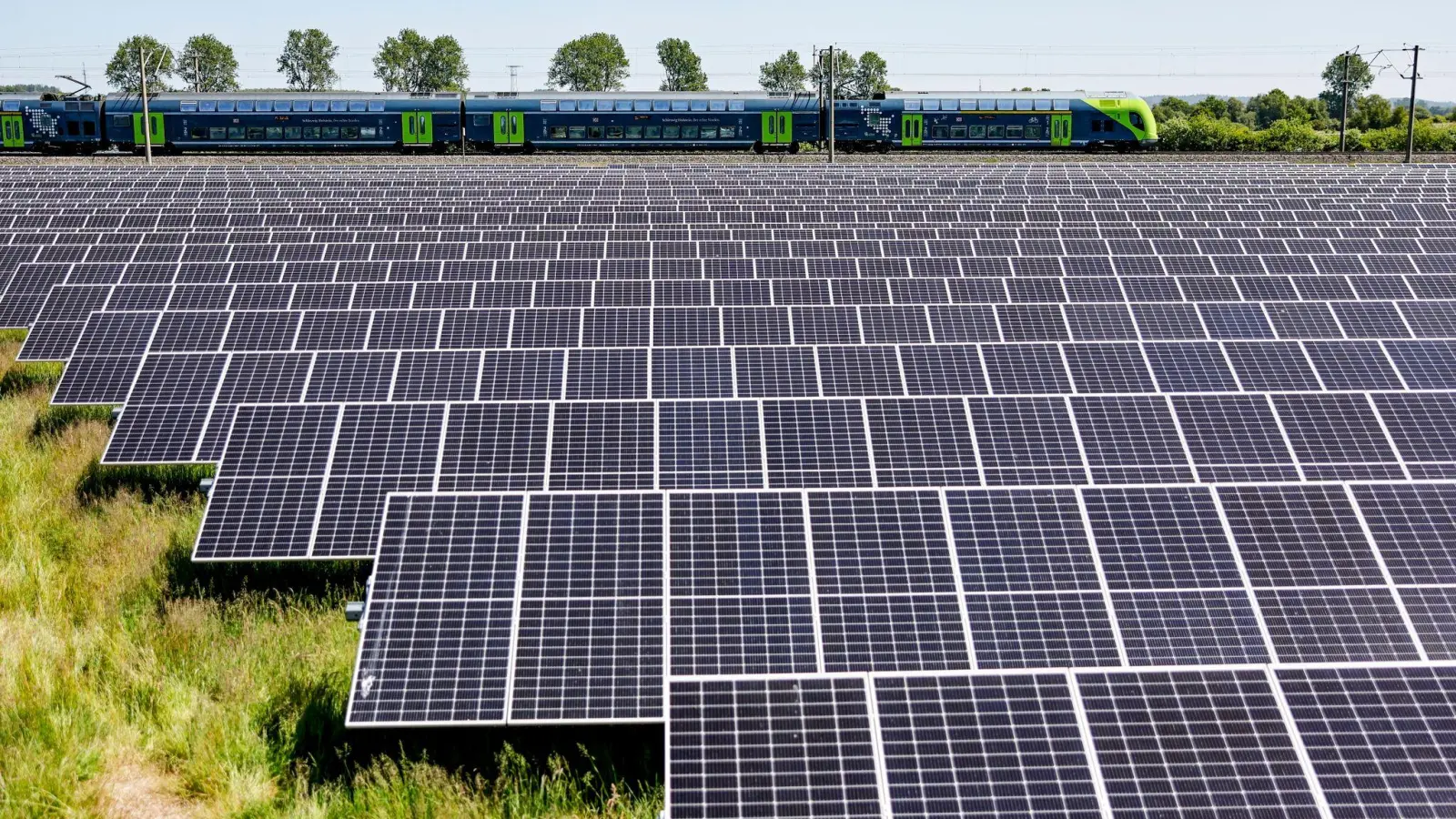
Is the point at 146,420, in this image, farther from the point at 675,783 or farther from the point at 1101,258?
the point at 1101,258

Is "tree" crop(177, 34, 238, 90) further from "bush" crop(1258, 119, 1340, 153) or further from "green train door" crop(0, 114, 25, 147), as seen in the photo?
"bush" crop(1258, 119, 1340, 153)

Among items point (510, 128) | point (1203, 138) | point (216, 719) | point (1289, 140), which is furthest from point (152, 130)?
point (216, 719)

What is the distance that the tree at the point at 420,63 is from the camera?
5787 inches

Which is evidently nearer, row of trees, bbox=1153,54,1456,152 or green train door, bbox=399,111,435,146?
green train door, bbox=399,111,435,146

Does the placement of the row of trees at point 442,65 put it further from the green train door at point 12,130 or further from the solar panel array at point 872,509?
the solar panel array at point 872,509

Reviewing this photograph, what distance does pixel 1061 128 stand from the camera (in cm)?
6494

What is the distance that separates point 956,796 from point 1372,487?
431 centimetres

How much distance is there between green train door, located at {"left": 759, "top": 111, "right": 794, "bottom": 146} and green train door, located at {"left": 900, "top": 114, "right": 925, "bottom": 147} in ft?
18.7

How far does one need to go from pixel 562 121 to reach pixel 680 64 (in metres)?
86.9

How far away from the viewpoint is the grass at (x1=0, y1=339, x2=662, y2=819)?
6.91 metres

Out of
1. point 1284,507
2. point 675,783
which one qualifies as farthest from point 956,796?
point 1284,507

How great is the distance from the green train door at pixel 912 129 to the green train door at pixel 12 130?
45133 millimetres

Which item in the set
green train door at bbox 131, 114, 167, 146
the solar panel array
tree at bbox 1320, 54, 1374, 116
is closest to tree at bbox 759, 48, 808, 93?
tree at bbox 1320, 54, 1374, 116

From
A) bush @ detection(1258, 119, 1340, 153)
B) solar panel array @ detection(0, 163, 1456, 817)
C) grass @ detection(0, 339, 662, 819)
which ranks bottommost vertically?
grass @ detection(0, 339, 662, 819)
